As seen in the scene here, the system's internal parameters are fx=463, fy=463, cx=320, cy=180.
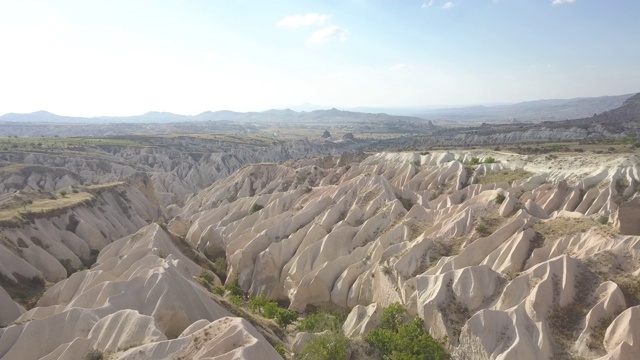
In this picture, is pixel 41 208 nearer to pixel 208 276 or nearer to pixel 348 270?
pixel 208 276

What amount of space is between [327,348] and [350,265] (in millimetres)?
14642

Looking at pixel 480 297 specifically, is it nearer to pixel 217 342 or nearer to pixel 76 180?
pixel 217 342

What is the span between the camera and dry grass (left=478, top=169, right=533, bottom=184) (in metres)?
57.2

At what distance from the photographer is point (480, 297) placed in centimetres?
2442

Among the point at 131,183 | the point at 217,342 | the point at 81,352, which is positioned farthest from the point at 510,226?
the point at 131,183

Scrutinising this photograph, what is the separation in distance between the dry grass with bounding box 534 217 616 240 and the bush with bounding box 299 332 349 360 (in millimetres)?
14982

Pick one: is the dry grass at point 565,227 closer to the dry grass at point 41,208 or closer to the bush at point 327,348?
the bush at point 327,348

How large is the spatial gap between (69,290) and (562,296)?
30.0 meters

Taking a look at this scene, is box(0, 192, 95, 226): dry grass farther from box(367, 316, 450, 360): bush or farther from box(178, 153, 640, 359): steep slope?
box(367, 316, 450, 360): bush

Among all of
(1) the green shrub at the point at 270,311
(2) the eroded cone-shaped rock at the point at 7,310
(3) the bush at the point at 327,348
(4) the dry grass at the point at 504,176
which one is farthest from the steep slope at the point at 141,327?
(4) the dry grass at the point at 504,176

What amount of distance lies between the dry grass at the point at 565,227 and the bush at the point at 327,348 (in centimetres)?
1498

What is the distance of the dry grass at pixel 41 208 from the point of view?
41.9 metres

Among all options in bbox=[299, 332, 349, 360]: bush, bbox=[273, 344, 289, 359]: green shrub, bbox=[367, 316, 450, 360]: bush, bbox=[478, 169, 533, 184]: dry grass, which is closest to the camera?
bbox=[299, 332, 349, 360]: bush

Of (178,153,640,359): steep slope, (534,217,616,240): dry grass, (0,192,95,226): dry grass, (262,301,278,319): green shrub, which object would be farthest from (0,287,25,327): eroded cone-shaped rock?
(534,217,616,240): dry grass
